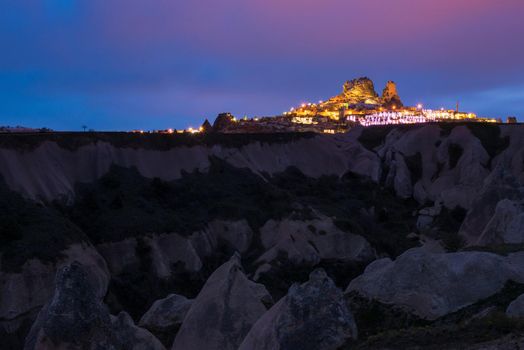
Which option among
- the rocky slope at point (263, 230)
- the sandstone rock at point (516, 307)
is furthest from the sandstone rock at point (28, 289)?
the sandstone rock at point (516, 307)

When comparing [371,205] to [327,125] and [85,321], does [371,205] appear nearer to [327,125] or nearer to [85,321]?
[85,321]

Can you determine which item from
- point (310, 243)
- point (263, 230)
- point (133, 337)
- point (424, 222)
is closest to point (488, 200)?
point (310, 243)

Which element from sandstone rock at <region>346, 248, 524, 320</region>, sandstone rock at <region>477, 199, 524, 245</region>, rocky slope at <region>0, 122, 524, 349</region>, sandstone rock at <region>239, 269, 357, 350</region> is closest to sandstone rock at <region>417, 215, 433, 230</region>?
rocky slope at <region>0, 122, 524, 349</region>

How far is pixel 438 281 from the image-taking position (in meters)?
17.2

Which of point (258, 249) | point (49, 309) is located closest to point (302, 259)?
point (258, 249)

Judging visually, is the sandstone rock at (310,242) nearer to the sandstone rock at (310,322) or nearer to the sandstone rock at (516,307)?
→ the sandstone rock at (310,322)

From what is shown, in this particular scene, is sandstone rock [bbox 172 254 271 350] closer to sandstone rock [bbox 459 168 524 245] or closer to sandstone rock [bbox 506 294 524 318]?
sandstone rock [bbox 506 294 524 318]

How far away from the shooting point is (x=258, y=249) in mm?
52688

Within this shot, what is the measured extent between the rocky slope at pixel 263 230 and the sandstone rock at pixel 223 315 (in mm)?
65

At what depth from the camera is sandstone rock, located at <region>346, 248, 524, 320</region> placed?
651 inches

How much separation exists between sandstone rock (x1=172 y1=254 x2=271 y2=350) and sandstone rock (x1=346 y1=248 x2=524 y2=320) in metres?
4.22

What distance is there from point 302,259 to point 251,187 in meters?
16.7

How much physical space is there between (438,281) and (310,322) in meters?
4.70

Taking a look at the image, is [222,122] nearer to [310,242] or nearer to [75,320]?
[310,242]
